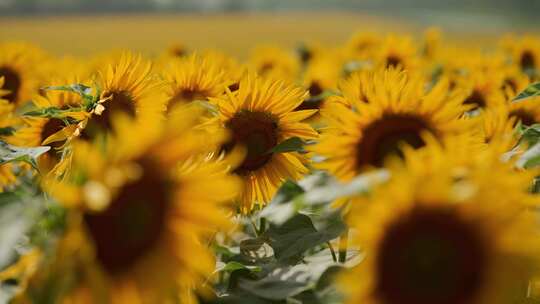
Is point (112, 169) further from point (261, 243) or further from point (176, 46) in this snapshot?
point (176, 46)

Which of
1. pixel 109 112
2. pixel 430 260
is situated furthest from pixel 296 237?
pixel 430 260

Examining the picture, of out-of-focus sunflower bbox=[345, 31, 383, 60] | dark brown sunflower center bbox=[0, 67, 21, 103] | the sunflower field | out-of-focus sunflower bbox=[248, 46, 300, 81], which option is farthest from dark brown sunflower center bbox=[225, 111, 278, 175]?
out-of-focus sunflower bbox=[345, 31, 383, 60]

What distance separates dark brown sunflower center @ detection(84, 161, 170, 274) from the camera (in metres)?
1.21

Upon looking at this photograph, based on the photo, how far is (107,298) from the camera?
3.90 ft

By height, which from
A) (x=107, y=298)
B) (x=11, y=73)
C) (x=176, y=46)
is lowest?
(x=176, y=46)

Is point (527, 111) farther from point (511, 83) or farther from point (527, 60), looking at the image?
point (527, 60)

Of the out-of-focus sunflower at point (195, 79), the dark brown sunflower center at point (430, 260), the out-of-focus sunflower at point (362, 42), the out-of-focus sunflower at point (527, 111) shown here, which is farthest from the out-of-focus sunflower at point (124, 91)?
the out-of-focus sunflower at point (362, 42)

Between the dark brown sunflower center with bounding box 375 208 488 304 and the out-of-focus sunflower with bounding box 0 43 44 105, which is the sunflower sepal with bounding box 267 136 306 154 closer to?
the dark brown sunflower center with bounding box 375 208 488 304

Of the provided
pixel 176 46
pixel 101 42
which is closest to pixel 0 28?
pixel 101 42

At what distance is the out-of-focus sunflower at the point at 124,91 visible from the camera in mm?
1907

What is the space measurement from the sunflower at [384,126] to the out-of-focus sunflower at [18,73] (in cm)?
231

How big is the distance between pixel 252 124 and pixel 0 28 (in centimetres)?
3605

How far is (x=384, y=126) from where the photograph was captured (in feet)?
5.31

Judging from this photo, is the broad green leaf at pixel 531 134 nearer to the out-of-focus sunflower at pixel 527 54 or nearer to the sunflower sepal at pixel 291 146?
the sunflower sepal at pixel 291 146
